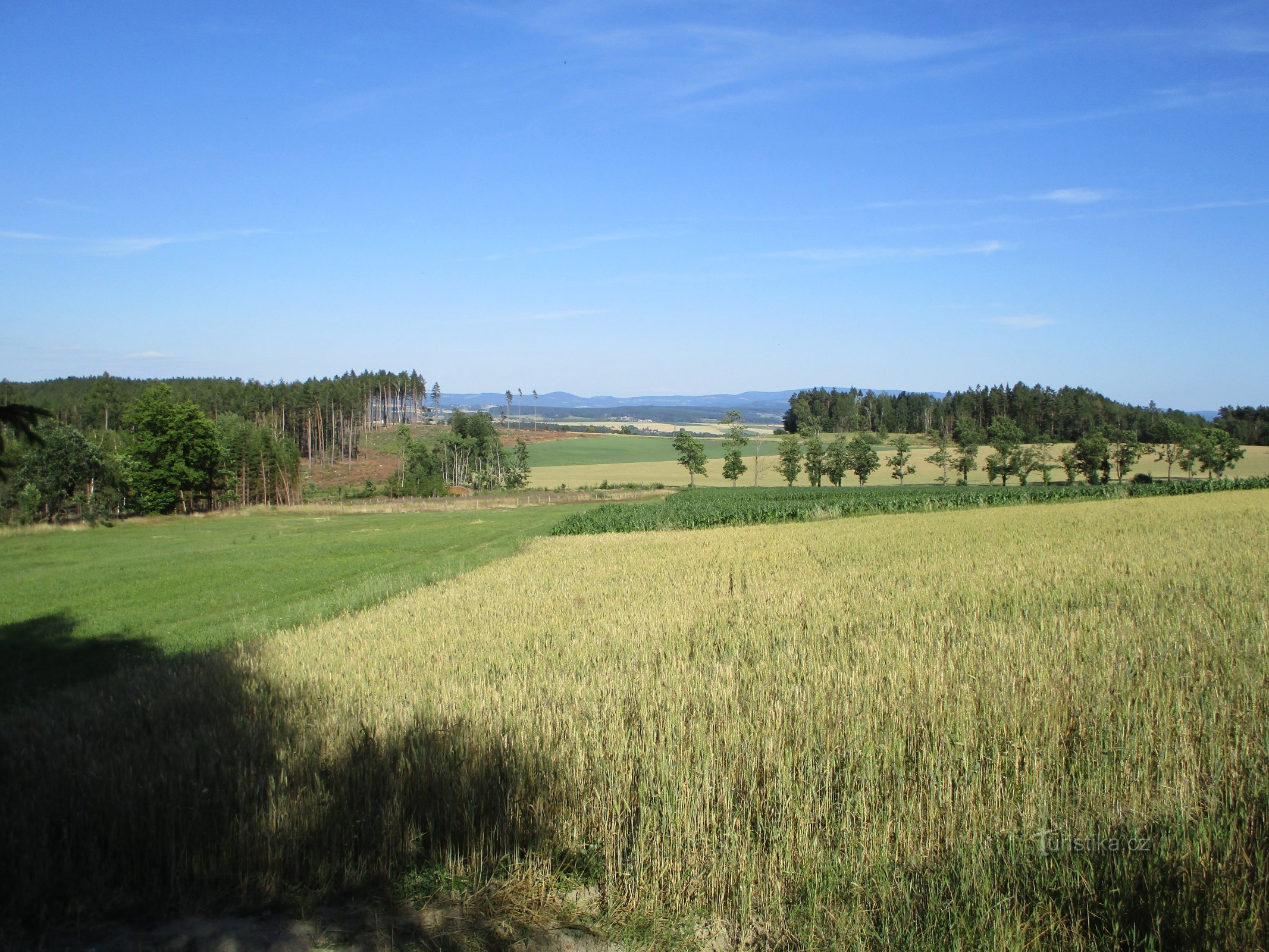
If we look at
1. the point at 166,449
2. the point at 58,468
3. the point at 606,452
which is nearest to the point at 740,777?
the point at 58,468

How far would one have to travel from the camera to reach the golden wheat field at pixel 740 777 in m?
4.54

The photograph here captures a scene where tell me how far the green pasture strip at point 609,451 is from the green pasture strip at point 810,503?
219 ft

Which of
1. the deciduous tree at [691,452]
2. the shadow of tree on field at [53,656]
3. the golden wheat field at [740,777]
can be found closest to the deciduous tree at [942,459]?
the deciduous tree at [691,452]

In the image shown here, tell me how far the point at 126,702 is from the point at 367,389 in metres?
159

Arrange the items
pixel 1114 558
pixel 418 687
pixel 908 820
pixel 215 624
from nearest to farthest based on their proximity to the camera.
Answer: pixel 908 820 → pixel 418 687 → pixel 1114 558 → pixel 215 624

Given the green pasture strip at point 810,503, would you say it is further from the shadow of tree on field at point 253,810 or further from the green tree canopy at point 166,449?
the green tree canopy at point 166,449

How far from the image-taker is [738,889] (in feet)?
15.7

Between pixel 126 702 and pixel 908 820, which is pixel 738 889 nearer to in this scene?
pixel 908 820

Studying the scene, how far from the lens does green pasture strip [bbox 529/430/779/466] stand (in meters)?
143

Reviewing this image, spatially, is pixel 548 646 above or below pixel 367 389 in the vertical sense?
below

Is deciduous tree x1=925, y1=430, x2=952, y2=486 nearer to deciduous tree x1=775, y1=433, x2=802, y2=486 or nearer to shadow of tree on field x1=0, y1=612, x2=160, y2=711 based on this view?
deciduous tree x1=775, y1=433, x2=802, y2=486

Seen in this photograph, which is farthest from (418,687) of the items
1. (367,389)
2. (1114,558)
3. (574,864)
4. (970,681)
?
(367,389)

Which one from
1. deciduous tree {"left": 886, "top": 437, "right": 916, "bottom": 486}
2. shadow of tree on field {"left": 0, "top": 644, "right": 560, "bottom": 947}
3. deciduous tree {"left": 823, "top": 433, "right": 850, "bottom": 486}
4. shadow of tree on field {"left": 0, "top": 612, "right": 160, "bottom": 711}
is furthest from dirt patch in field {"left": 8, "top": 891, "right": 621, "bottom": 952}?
deciduous tree {"left": 886, "top": 437, "right": 916, "bottom": 486}

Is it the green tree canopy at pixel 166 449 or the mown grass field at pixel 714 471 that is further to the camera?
the mown grass field at pixel 714 471
